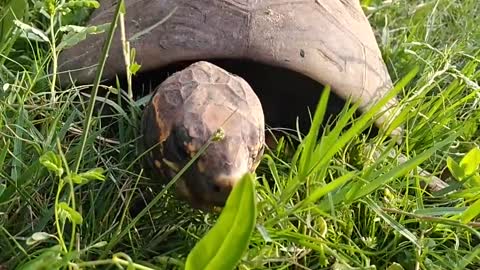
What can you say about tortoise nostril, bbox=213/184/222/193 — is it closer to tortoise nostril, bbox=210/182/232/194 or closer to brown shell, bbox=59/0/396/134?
tortoise nostril, bbox=210/182/232/194

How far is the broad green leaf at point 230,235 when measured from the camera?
93cm

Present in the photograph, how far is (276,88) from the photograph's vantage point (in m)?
1.50

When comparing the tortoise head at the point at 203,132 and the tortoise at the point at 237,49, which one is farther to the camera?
the tortoise at the point at 237,49

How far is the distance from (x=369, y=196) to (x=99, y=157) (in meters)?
0.44

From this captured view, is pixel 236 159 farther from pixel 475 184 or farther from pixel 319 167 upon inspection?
pixel 475 184

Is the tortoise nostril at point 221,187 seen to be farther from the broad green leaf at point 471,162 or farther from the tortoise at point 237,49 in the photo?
the broad green leaf at point 471,162

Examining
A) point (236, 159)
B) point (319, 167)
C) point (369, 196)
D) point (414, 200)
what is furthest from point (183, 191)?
point (414, 200)

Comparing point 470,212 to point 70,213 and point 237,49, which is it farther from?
point 70,213

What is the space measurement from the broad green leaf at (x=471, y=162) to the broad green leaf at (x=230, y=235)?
639 millimetres

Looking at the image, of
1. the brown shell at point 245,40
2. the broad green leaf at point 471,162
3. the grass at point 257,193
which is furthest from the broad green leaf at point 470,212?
the brown shell at point 245,40

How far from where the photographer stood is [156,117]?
4.09 ft

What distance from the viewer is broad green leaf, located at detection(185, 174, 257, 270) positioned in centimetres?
93

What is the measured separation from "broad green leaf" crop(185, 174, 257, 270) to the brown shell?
1.71 feet

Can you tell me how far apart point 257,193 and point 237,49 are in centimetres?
26
